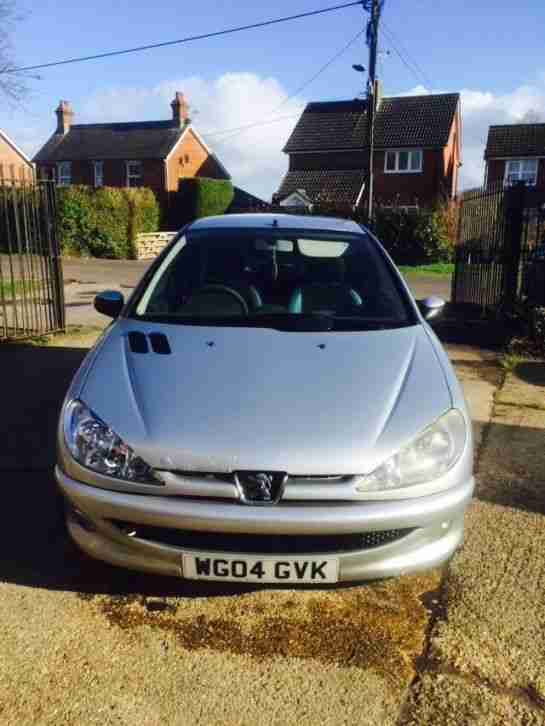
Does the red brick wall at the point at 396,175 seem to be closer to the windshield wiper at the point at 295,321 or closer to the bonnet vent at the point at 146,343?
Answer: the windshield wiper at the point at 295,321

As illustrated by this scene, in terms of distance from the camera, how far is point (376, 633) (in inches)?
106

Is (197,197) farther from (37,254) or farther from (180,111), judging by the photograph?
(37,254)

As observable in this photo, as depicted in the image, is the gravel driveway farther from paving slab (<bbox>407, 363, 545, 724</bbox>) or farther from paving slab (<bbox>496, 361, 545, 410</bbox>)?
paving slab (<bbox>496, 361, 545, 410</bbox>)

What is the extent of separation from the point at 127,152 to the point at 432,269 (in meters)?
26.2

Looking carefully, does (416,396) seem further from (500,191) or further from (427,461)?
(500,191)

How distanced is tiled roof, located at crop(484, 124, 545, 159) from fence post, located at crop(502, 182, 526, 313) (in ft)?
111

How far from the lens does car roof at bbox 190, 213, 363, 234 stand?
452 centimetres

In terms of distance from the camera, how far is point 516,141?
39.6 m

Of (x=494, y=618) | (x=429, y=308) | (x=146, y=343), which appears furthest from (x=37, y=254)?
(x=494, y=618)

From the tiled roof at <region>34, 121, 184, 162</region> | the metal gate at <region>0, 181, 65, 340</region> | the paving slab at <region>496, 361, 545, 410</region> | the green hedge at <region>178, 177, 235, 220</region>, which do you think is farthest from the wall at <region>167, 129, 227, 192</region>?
the paving slab at <region>496, 361, 545, 410</region>

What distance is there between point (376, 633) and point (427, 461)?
2.33 ft

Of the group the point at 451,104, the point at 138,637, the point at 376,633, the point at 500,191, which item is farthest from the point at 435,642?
the point at 451,104

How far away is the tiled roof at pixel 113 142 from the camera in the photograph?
42156mm

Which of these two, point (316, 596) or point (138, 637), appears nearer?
point (138, 637)
